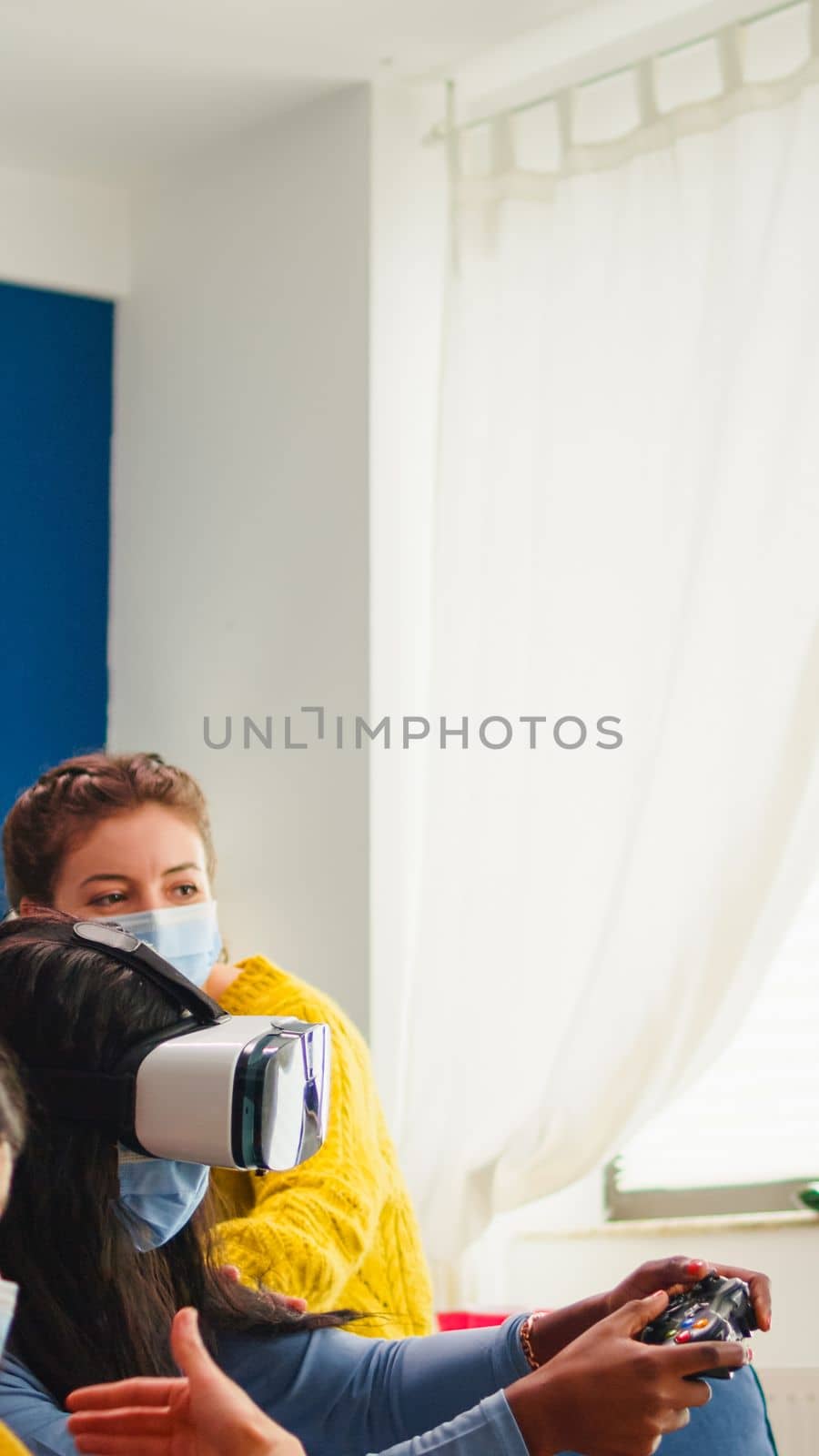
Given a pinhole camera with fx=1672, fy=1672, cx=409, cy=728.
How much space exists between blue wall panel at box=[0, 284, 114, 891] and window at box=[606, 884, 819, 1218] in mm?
1287

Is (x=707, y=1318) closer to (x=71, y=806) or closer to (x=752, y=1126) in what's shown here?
(x=71, y=806)

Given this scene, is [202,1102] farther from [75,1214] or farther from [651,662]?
[651,662]

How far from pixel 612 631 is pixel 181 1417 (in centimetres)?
170

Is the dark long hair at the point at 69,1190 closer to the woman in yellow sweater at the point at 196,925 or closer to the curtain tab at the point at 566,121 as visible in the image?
Answer: the woman in yellow sweater at the point at 196,925

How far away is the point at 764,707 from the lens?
90.3 inches

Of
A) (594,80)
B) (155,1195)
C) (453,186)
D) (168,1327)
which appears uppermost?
(594,80)

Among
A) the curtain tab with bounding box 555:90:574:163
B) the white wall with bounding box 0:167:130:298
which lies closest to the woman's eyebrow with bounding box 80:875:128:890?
the curtain tab with bounding box 555:90:574:163

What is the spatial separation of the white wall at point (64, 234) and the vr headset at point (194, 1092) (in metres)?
2.23

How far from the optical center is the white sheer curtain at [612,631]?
2293 millimetres

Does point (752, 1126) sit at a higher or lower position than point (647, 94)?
lower

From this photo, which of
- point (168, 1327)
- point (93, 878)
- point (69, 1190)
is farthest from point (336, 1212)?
point (69, 1190)

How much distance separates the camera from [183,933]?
200 centimetres

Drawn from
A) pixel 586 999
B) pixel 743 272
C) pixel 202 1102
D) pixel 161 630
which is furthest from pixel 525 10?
pixel 202 1102

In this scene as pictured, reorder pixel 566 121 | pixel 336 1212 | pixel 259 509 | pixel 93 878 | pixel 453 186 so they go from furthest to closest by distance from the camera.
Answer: pixel 259 509
pixel 453 186
pixel 566 121
pixel 93 878
pixel 336 1212
